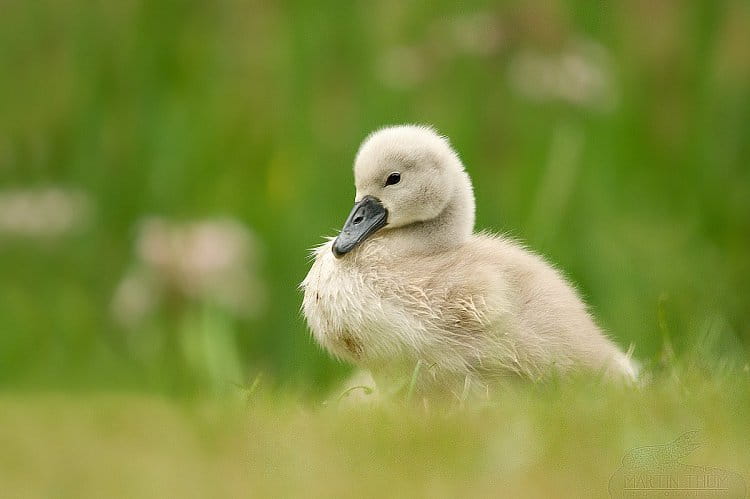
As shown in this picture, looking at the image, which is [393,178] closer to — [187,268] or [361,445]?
[361,445]

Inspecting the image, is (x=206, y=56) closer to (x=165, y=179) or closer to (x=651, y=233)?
(x=165, y=179)

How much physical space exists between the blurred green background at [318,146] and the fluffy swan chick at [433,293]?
7.19 feet

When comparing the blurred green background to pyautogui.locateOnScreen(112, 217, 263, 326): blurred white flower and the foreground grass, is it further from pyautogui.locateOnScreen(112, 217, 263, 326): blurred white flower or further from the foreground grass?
the foreground grass

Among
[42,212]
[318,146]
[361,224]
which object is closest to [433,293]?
[361,224]

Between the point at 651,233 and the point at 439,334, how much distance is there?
3.40m

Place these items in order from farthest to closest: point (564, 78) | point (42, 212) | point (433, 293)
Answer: point (564, 78) < point (42, 212) < point (433, 293)

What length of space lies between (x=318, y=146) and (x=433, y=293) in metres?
3.20

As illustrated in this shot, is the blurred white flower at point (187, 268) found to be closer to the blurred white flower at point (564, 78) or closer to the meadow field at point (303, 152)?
the meadow field at point (303, 152)

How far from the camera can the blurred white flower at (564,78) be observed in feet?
21.6

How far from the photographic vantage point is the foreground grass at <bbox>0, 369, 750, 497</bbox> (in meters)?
2.48

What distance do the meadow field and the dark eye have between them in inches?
64.3

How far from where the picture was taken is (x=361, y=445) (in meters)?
2.72
